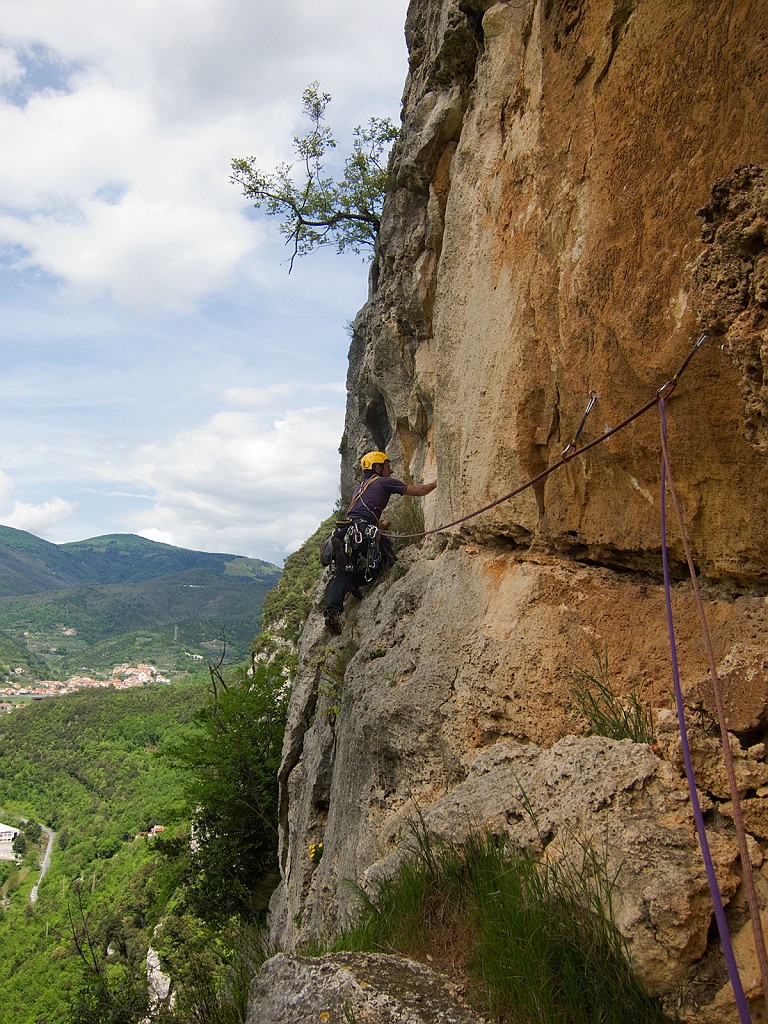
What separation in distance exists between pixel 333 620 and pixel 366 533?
1551 mm

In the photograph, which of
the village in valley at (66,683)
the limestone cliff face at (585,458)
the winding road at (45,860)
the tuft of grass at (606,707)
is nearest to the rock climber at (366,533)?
the limestone cliff face at (585,458)

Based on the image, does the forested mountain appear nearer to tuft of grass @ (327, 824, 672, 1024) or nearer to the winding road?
the winding road

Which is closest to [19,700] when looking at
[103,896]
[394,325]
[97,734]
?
[97,734]

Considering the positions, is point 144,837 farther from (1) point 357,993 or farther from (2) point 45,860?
(2) point 45,860

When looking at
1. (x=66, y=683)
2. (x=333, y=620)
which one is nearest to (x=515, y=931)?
(x=333, y=620)

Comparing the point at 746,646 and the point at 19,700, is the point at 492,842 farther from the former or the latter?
the point at 19,700

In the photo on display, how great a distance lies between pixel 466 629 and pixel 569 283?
9.08 ft

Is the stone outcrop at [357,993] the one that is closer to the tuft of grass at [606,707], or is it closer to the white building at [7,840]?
the tuft of grass at [606,707]

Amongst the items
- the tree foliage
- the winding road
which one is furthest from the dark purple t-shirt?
the winding road

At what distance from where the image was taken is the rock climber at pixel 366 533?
8.63 metres

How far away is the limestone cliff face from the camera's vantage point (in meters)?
2.96

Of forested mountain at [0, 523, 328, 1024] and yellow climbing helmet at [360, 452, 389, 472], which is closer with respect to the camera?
yellow climbing helmet at [360, 452, 389, 472]

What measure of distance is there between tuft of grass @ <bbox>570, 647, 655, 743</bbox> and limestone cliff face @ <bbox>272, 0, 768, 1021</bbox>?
0.11 metres

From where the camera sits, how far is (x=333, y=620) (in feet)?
31.0
